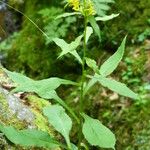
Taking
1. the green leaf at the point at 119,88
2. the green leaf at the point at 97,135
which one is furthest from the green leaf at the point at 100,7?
the green leaf at the point at 97,135

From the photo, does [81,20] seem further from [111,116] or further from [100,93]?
[111,116]

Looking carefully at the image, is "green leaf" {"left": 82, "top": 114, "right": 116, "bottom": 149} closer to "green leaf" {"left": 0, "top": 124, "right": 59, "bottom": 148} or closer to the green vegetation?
"green leaf" {"left": 0, "top": 124, "right": 59, "bottom": 148}

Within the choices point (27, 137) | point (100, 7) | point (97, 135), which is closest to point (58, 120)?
point (27, 137)

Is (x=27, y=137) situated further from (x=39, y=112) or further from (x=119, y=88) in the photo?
(x=39, y=112)

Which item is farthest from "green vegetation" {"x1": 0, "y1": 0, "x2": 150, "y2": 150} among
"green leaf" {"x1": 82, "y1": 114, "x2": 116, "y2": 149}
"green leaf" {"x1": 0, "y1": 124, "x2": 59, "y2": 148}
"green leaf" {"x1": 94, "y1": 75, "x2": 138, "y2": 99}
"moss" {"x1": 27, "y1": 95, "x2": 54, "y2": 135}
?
"green leaf" {"x1": 94, "y1": 75, "x2": 138, "y2": 99}

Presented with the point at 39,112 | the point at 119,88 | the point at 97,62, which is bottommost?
the point at 97,62

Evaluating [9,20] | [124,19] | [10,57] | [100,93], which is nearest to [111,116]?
[100,93]
